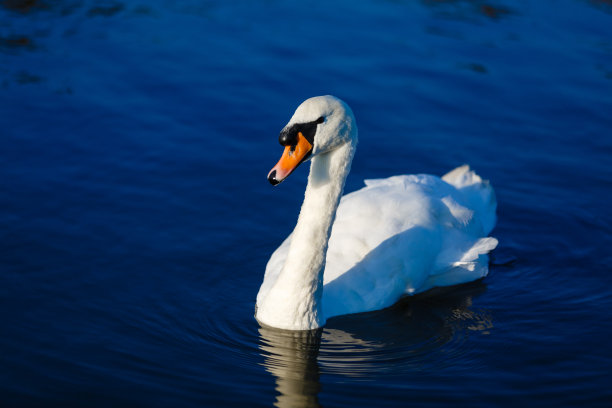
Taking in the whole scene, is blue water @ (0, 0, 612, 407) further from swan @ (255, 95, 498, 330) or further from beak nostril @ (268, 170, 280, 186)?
beak nostril @ (268, 170, 280, 186)

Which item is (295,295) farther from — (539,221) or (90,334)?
(539,221)

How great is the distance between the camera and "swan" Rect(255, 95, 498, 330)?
7.61 meters

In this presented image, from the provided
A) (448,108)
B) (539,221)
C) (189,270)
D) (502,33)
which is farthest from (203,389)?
(502,33)

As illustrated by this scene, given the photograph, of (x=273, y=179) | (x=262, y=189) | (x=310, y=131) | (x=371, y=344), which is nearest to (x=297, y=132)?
(x=310, y=131)

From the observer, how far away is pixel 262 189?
1127 cm

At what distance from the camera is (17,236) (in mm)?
9523

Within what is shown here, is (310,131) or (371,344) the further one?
(371,344)

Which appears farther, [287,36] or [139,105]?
[287,36]

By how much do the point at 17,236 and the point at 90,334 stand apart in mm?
2049

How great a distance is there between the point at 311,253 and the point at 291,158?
1076 mm

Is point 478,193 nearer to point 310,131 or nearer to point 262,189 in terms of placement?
point 262,189

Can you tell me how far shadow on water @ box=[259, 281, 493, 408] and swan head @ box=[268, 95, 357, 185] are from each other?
1.59 meters

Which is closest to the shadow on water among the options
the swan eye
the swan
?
the swan

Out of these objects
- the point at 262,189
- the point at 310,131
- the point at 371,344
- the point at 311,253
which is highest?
the point at 310,131
